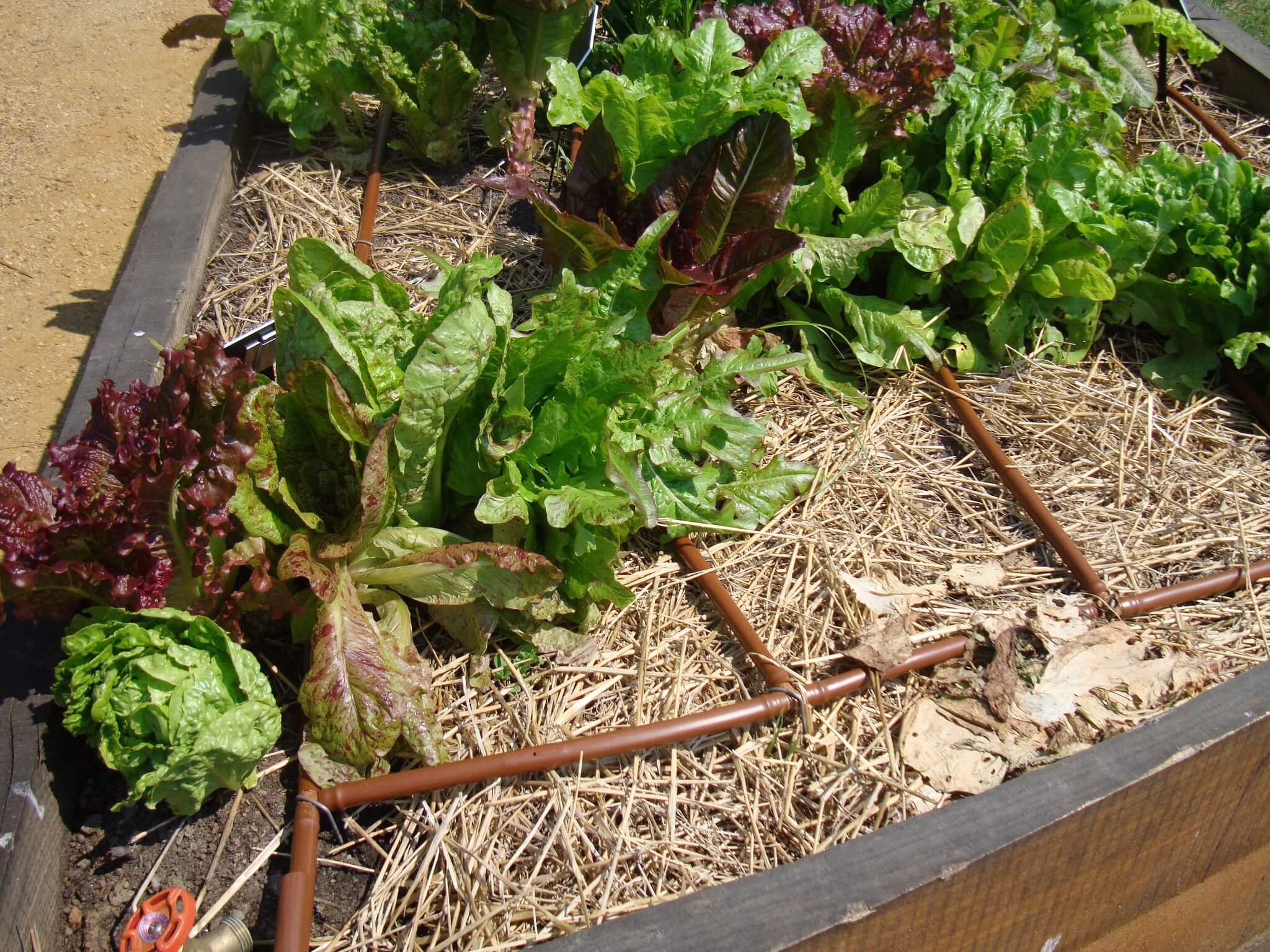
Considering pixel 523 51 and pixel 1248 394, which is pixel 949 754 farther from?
pixel 523 51

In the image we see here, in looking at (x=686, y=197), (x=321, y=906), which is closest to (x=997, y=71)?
(x=686, y=197)

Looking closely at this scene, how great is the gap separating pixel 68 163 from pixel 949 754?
164 inches

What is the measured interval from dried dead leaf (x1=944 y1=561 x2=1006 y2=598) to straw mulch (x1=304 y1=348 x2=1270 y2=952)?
0.07 ft

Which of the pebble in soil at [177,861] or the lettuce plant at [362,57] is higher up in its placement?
the lettuce plant at [362,57]

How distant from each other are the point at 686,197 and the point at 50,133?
3.24m

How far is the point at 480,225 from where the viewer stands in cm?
332

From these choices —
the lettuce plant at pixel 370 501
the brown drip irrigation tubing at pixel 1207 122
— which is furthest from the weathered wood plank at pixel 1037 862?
the brown drip irrigation tubing at pixel 1207 122

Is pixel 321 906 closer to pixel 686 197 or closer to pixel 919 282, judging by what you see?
pixel 686 197

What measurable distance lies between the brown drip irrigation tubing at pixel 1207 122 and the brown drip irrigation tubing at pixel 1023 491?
186 centimetres

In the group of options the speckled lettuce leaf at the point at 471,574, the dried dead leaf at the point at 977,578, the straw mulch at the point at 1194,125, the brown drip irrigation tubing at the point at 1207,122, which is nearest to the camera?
the speckled lettuce leaf at the point at 471,574

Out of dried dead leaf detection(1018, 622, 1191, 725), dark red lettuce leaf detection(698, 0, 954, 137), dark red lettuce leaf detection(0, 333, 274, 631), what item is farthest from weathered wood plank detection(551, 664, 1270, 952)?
dark red lettuce leaf detection(698, 0, 954, 137)

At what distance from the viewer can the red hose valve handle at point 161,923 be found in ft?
5.74

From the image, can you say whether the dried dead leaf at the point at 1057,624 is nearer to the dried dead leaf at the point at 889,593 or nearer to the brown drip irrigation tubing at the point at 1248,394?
the dried dead leaf at the point at 889,593

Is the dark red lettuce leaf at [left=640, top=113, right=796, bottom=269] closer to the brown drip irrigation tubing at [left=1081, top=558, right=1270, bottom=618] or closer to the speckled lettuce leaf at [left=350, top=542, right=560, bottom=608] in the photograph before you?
the speckled lettuce leaf at [left=350, top=542, right=560, bottom=608]
